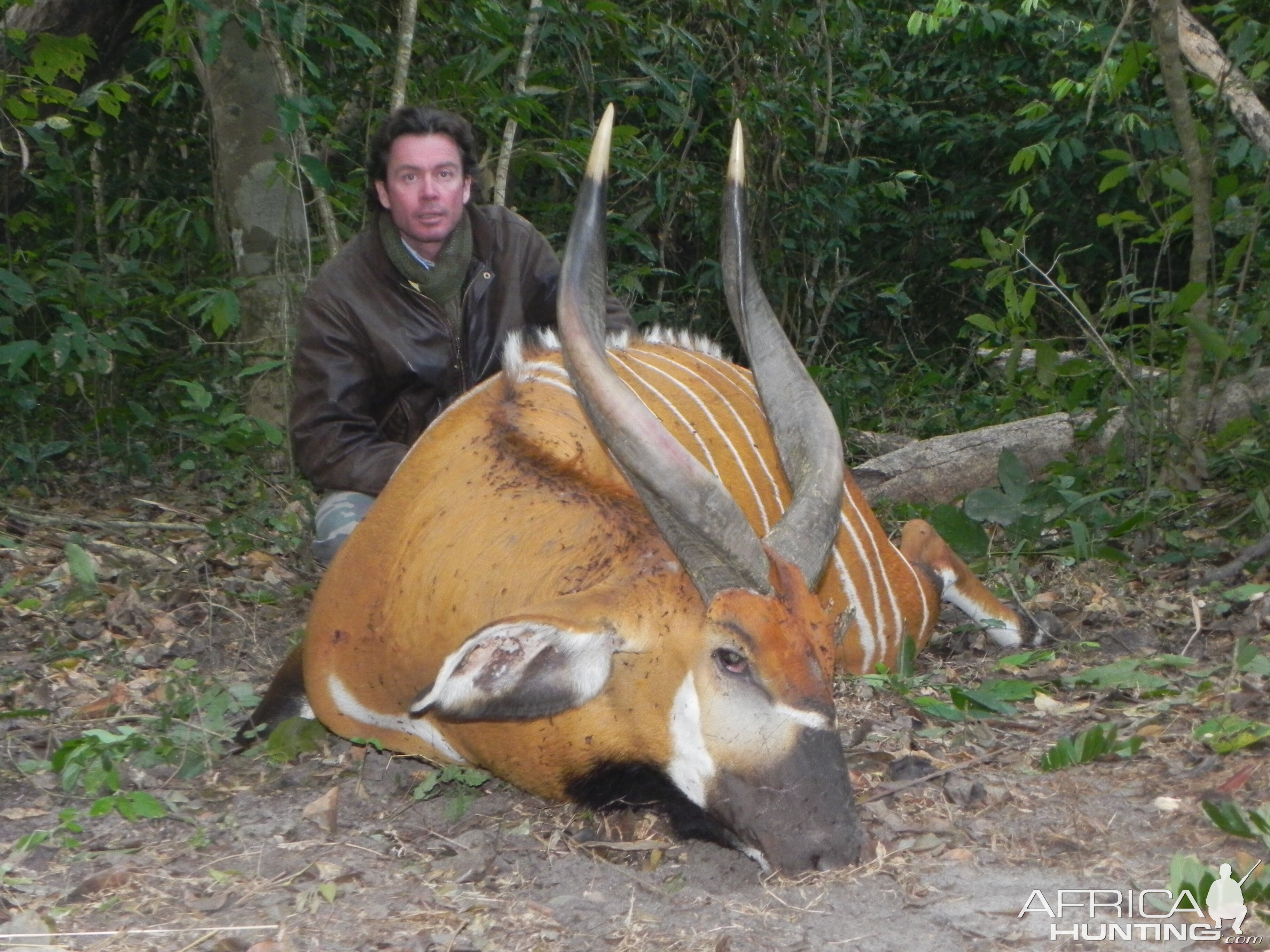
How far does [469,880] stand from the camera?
2834mm

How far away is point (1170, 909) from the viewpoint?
253cm

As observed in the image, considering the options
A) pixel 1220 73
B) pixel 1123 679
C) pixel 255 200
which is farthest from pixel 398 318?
pixel 1220 73

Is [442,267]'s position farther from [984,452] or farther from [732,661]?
[984,452]

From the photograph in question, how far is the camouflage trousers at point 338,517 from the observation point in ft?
14.2

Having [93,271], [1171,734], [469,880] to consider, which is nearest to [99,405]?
[93,271]

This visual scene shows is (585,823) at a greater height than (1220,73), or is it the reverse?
(1220,73)

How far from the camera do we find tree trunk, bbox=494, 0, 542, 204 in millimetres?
5910

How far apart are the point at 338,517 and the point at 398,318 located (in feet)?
2.01

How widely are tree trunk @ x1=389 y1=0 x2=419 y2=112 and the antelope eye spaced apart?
142 inches

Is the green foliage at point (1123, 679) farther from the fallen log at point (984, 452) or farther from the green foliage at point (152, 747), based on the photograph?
the green foliage at point (152, 747)

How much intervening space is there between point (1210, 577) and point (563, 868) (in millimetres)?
2538

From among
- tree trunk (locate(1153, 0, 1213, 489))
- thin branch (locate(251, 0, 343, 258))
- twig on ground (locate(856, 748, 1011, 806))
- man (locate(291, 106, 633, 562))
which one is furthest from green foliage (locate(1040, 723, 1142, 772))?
thin branch (locate(251, 0, 343, 258))

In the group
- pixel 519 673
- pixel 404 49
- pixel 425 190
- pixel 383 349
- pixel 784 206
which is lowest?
pixel 519 673

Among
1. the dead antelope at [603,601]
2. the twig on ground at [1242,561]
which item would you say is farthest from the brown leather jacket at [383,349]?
the twig on ground at [1242,561]
